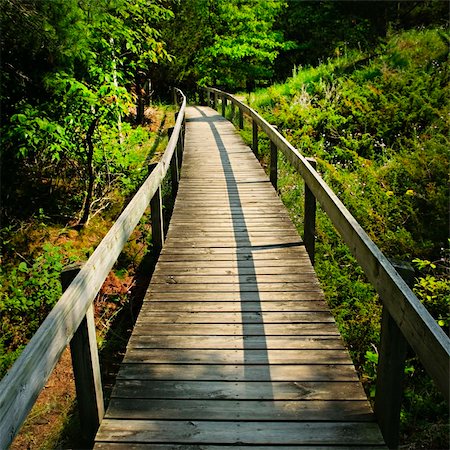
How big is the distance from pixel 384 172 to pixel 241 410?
19.1 ft

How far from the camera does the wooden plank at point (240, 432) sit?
8.28 feet

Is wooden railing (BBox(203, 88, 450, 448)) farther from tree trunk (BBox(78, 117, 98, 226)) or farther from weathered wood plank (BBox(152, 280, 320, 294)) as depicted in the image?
tree trunk (BBox(78, 117, 98, 226))

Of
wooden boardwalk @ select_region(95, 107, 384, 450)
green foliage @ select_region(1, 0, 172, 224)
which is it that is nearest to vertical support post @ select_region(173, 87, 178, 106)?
green foliage @ select_region(1, 0, 172, 224)

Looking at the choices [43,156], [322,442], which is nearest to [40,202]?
[43,156]

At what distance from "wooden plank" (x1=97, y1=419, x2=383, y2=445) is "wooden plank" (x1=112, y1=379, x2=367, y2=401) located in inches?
9.1

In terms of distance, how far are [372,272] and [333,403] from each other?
2.84 ft

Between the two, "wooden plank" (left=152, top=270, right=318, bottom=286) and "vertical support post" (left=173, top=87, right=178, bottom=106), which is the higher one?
"vertical support post" (left=173, top=87, right=178, bottom=106)

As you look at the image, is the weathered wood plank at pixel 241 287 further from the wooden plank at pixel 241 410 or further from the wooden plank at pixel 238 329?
the wooden plank at pixel 241 410

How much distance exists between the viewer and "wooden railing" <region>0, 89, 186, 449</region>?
162 centimetres

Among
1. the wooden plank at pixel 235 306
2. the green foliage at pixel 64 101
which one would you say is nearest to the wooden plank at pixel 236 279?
the wooden plank at pixel 235 306

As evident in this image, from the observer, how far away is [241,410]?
109 inches

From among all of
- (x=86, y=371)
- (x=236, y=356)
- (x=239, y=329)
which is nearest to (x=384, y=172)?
(x=239, y=329)

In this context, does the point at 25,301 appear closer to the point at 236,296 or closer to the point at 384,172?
the point at 236,296

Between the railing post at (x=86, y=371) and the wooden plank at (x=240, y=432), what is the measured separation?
97 mm
